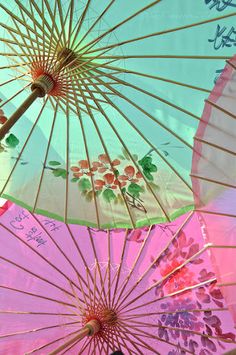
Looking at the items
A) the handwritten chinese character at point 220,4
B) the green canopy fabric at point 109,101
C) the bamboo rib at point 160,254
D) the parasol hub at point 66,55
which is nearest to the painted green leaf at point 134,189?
the green canopy fabric at point 109,101

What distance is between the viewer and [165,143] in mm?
3014

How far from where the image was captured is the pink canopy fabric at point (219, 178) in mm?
2486

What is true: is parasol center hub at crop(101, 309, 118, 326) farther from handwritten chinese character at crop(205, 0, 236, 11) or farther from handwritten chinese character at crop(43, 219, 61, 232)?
handwritten chinese character at crop(205, 0, 236, 11)

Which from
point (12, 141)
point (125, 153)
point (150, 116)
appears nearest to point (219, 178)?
point (150, 116)

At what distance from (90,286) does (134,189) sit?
913 millimetres

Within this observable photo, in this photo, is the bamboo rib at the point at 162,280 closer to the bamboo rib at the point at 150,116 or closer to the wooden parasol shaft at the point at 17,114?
the bamboo rib at the point at 150,116

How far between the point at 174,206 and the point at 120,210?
40 cm

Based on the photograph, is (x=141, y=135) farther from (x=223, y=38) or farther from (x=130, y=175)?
(x=223, y=38)

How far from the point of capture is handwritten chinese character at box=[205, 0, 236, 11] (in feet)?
8.18

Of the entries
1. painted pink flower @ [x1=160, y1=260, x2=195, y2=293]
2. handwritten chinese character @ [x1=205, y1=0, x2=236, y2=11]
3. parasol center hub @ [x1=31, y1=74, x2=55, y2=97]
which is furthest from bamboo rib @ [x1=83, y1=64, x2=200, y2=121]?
painted pink flower @ [x1=160, y1=260, x2=195, y2=293]

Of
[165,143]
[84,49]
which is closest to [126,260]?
[165,143]

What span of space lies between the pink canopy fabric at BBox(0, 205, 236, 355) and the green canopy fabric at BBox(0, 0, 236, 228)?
318mm

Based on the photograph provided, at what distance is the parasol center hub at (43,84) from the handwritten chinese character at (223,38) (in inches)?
36.7

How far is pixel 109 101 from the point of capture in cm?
310
